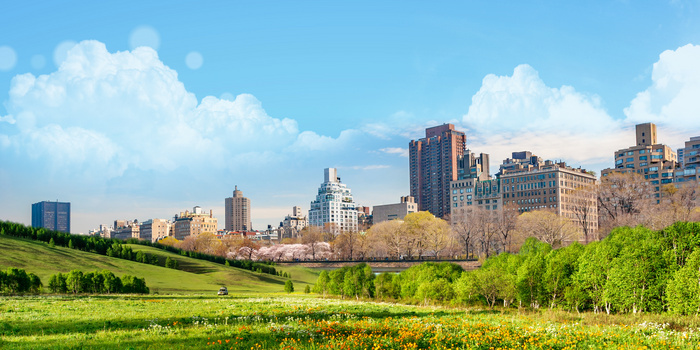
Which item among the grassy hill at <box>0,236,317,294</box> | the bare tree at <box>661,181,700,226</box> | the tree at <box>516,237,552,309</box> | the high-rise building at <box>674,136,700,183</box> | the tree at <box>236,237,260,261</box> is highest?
the high-rise building at <box>674,136,700,183</box>

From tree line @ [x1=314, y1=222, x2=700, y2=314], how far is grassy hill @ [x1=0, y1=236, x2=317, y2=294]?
39919 millimetres

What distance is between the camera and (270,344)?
1870 cm

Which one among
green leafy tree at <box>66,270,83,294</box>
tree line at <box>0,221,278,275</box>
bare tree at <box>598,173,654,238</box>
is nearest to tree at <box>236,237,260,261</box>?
tree line at <box>0,221,278,275</box>

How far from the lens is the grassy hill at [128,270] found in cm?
7638

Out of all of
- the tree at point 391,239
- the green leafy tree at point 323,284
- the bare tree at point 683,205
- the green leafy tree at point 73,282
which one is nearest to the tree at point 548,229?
the bare tree at point 683,205

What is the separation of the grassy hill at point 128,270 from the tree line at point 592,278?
39.9 meters

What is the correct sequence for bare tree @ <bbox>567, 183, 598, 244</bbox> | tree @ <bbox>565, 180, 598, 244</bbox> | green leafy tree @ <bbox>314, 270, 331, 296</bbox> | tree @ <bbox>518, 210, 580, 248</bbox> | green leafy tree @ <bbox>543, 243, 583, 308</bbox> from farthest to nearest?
tree @ <bbox>565, 180, 598, 244</bbox>
tree @ <bbox>518, 210, 580, 248</bbox>
bare tree @ <bbox>567, 183, 598, 244</bbox>
green leafy tree @ <bbox>314, 270, 331, 296</bbox>
green leafy tree @ <bbox>543, 243, 583, 308</bbox>

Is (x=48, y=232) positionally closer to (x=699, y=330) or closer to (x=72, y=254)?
(x=72, y=254)

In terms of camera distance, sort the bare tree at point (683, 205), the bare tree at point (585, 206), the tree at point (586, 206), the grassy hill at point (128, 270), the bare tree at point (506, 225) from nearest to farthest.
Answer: the grassy hill at point (128, 270)
the bare tree at point (683, 205)
the bare tree at point (585, 206)
the tree at point (586, 206)
the bare tree at point (506, 225)

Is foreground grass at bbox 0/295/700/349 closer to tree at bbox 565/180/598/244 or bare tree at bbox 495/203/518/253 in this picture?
tree at bbox 565/180/598/244

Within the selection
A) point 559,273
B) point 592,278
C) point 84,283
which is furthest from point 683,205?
point 84,283

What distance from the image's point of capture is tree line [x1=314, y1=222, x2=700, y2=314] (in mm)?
32250

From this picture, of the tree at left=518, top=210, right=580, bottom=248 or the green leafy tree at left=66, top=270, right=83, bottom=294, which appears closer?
the green leafy tree at left=66, top=270, right=83, bottom=294

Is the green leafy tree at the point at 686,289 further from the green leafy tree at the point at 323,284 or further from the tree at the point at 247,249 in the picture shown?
the tree at the point at 247,249
